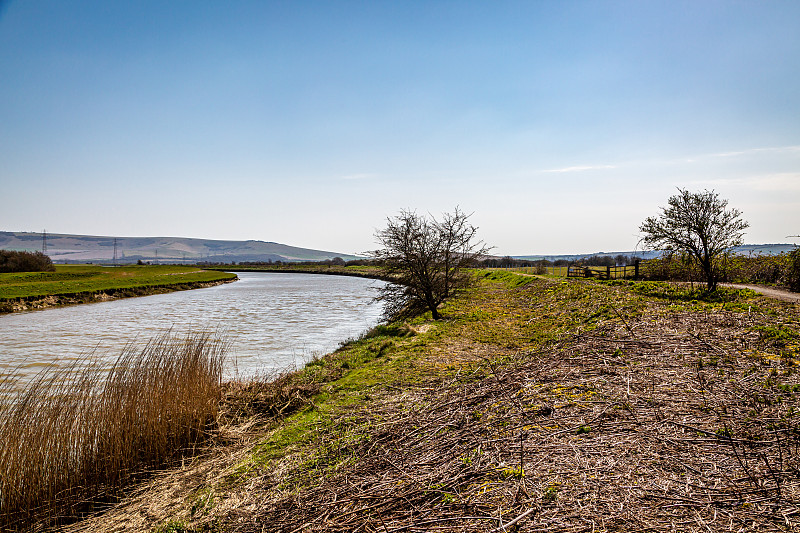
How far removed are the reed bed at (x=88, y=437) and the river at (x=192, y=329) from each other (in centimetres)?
335

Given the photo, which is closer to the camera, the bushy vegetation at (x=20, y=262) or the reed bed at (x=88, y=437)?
the reed bed at (x=88, y=437)

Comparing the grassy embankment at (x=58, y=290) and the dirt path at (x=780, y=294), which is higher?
the dirt path at (x=780, y=294)

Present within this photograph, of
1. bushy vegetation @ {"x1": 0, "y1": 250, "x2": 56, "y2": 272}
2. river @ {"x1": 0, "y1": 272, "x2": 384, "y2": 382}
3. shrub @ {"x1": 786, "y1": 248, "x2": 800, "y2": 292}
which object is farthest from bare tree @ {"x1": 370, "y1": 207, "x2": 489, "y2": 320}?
bushy vegetation @ {"x1": 0, "y1": 250, "x2": 56, "y2": 272}

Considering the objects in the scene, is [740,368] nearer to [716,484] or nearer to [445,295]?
[716,484]

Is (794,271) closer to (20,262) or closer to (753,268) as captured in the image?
(753,268)

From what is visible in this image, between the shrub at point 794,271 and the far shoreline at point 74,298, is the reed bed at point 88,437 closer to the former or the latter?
the shrub at point 794,271

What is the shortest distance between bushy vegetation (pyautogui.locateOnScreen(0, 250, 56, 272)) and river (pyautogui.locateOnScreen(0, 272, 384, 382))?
120 ft

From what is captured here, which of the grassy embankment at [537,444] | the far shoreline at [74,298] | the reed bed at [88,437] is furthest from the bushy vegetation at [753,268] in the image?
the far shoreline at [74,298]

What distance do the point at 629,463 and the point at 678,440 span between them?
29.5 inches

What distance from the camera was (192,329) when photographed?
66.3 ft

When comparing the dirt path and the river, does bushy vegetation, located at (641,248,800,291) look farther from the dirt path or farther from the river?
the river

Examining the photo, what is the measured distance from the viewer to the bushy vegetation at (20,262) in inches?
2274

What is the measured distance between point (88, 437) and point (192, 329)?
15.2m

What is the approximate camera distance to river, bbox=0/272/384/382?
1480 centimetres
